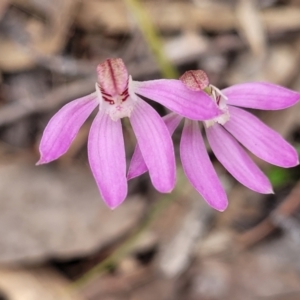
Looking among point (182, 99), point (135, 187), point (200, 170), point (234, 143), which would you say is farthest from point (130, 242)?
point (182, 99)

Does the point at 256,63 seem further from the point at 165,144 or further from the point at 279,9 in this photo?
the point at 165,144

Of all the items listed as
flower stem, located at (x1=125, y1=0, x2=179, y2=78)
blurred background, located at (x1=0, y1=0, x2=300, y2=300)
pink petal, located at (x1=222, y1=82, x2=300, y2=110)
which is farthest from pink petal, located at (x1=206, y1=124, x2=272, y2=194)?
flower stem, located at (x1=125, y1=0, x2=179, y2=78)

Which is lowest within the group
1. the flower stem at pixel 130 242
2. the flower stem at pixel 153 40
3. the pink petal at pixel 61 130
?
the pink petal at pixel 61 130

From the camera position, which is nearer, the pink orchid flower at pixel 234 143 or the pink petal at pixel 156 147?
the pink petal at pixel 156 147

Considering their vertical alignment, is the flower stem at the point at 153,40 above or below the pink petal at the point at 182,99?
above

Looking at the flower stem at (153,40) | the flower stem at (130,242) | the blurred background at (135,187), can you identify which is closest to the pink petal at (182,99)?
the blurred background at (135,187)

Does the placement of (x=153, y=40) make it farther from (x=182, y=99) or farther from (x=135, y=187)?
(x=182, y=99)

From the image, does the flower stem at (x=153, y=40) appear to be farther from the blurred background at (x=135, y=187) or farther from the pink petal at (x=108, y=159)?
the pink petal at (x=108, y=159)
